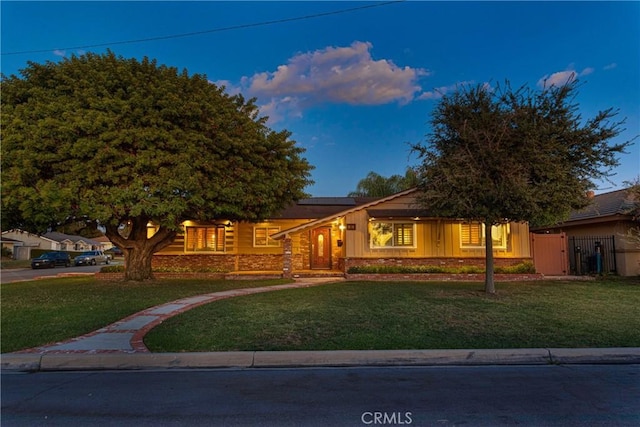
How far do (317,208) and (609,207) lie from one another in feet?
49.5

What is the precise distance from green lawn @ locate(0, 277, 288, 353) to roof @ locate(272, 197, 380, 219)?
730 centimetres

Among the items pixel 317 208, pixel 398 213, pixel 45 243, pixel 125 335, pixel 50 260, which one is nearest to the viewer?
pixel 125 335

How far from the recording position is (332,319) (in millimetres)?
8984

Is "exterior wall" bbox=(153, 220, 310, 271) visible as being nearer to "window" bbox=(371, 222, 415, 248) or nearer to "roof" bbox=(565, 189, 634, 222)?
"window" bbox=(371, 222, 415, 248)

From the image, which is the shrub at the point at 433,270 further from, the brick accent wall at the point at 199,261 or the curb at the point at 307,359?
the curb at the point at 307,359

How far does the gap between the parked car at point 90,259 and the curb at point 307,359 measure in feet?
132

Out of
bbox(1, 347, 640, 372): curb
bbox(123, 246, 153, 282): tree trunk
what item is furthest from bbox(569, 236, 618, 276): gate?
bbox(123, 246, 153, 282): tree trunk

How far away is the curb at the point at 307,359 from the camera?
6277 millimetres

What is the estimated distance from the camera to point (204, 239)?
72.2ft

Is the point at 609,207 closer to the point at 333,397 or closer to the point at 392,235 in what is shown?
the point at 392,235

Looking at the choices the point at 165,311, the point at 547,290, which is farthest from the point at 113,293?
the point at 547,290

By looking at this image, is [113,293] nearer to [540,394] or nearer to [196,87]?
[196,87]

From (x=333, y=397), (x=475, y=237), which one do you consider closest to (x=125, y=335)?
(x=333, y=397)

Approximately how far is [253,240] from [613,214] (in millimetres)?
16903
